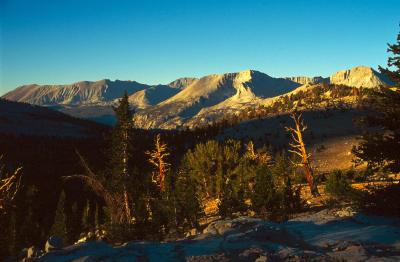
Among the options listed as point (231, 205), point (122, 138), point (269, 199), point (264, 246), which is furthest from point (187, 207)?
point (264, 246)

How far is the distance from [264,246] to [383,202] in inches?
278

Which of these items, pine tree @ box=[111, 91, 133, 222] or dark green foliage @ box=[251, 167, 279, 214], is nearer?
dark green foliage @ box=[251, 167, 279, 214]

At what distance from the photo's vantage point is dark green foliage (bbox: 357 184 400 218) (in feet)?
51.0

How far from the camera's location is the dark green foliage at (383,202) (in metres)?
15.5

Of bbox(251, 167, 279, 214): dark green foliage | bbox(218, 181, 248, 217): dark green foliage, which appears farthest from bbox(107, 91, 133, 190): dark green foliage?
bbox(251, 167, 279, 214): dark green foliage

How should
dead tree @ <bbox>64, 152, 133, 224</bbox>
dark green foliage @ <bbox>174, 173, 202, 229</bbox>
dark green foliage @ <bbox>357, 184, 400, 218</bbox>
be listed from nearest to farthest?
1. dark green foliage @ <bbox>357, 184, 400, 218</bbox>
2. dead tree @ <bbox>64, 152, 133, 224</bbox>
3. dark green foliage @ <bbox>174, 173, 202, 229</bbox>

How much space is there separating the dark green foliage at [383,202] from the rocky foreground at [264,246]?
0.94 meters

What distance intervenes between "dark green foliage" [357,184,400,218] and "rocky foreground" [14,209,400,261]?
938mm

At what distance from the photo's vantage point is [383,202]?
52.0 feet

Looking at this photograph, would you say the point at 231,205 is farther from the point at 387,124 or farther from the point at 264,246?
the point at 264,246

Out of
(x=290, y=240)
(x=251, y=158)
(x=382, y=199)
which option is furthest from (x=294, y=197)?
(x=251, y=158)

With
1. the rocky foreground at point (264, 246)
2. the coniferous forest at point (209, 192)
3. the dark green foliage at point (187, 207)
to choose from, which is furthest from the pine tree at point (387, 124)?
the dark green foliage at point (187, 207)

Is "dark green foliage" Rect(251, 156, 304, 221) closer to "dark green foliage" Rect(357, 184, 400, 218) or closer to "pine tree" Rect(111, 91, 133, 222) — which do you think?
"dark green foliage" Rect(357, 184, 400, 218)

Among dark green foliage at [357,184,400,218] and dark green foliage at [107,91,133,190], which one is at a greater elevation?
dark green foliage at [107,91,133,190]
